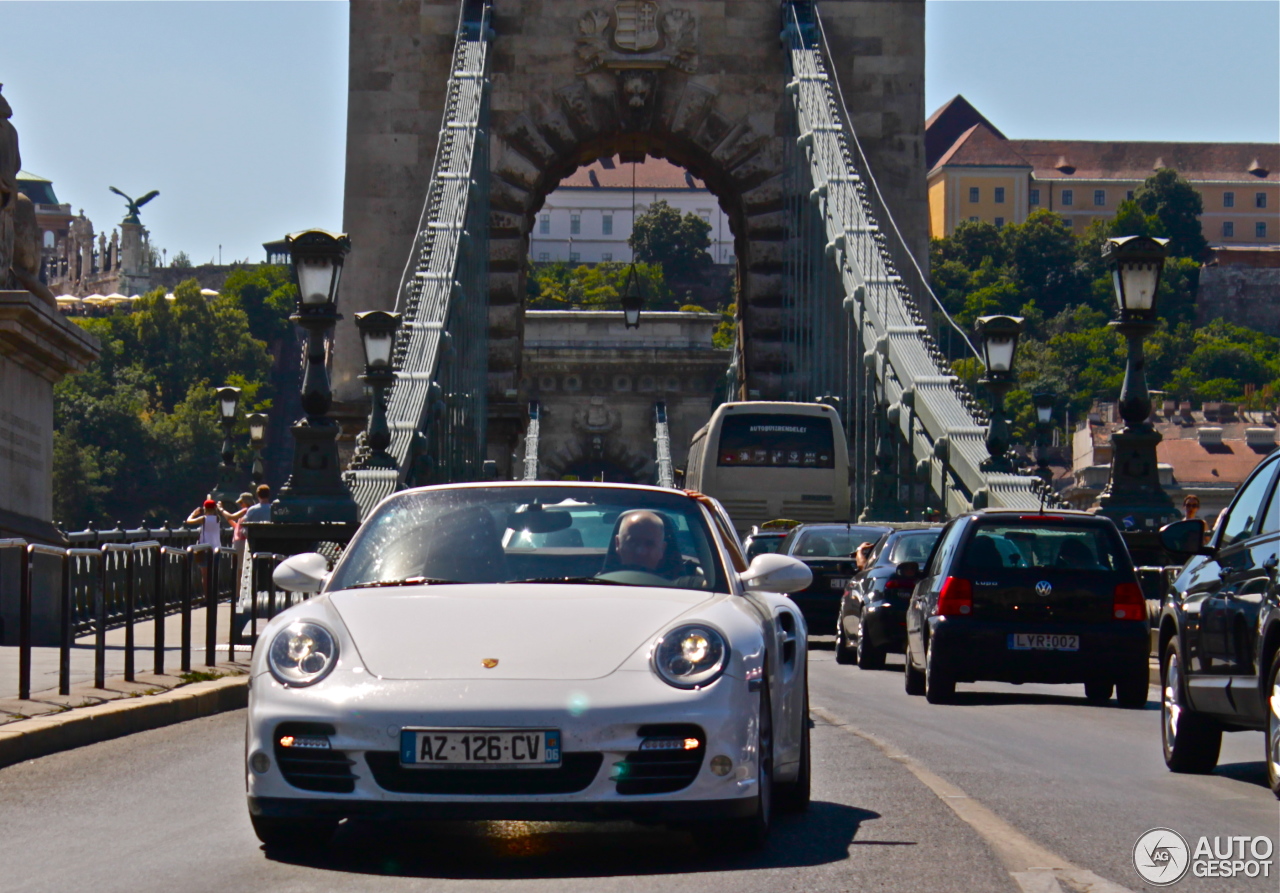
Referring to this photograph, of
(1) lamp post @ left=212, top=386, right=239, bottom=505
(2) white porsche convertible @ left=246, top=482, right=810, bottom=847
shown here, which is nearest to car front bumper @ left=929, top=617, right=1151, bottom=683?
(2) white porsche convertible @ left=246, top=482, right=810, bottom=847

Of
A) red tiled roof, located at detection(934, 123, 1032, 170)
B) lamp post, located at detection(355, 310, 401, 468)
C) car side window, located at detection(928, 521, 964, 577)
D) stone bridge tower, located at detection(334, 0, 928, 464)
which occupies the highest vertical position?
red tiled roof, located at detection(934, 123, 1032, 170)

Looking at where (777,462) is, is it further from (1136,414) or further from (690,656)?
(690,656)

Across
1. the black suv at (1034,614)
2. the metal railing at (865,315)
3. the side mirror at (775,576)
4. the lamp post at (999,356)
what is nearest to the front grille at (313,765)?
the side mirror at (775,576)

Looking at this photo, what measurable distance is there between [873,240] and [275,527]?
728 inches

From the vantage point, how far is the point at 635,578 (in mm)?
7551

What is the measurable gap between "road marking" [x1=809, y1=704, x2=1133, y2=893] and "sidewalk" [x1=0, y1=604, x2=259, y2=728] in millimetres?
4454

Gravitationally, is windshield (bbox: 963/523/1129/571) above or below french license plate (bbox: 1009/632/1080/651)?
above

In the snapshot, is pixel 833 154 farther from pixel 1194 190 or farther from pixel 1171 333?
pixel 1194 190

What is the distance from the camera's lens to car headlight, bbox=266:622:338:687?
6.79 m

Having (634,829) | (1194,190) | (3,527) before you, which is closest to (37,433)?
(3,527)

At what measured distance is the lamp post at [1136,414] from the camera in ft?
62.8

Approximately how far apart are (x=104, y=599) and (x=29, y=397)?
5.35m

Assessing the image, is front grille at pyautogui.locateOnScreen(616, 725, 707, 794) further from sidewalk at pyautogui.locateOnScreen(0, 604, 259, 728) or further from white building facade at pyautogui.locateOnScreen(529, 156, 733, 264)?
white building facade at pyautogui.locateOnScreen(529, 156, 733, 264)

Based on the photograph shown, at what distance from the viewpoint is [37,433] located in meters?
17.6
